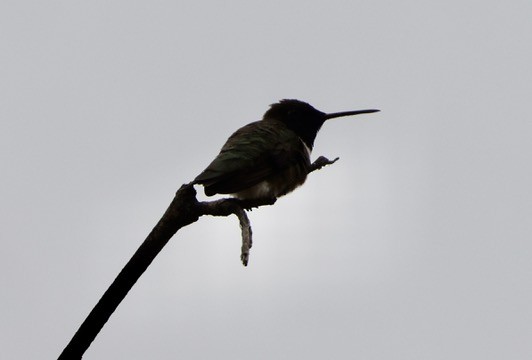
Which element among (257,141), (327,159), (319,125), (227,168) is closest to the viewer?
(327,159)

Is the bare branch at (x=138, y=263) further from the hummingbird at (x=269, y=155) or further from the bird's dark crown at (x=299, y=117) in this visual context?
the bird's dark crown at (x=299, y=117)

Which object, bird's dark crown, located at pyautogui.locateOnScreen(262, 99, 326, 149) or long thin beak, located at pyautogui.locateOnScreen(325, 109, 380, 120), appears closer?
bird's dark crown, located at pyautogui.locateOnScreen(262, 99, 326, 149)

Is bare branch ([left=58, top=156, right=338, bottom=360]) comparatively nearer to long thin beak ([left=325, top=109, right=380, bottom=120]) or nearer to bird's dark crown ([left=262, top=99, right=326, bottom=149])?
bird's dark crown ([left=262, top=99, right=326, bottom=149])

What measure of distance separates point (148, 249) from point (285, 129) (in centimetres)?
700

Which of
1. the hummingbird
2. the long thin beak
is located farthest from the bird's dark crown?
the long thin beak

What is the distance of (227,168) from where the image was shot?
8.56 metres

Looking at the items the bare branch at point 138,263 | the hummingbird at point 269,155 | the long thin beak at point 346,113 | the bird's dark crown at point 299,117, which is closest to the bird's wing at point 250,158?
the hummingbird at point 269,155

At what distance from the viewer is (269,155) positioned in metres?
9.86

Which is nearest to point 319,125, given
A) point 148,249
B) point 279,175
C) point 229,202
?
point 279,175

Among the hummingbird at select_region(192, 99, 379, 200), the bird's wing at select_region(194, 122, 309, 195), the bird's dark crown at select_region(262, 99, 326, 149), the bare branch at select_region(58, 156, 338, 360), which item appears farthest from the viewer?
the bird's dark crown at select_region(262, 99, 326, 149)

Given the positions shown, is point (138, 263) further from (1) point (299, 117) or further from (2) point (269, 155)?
(1) point (299, 117)

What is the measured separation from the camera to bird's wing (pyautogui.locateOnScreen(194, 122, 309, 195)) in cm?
822

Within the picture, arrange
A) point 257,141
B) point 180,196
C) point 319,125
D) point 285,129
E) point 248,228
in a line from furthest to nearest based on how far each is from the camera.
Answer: point 319,125 → point 285,129 → point 257,141 → point 248,228 → point 180,196

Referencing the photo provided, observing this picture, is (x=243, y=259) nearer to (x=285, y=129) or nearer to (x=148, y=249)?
(x=148, y=249)
